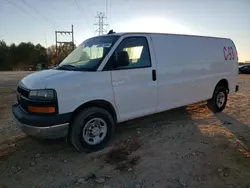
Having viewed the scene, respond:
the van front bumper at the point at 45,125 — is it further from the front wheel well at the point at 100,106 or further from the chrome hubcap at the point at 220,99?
the chrome hubcap at the point at 220,99

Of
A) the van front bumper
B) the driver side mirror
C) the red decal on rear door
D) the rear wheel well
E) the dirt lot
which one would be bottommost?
the dirt lot

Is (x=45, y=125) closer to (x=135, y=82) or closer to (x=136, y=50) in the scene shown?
(x=135, y=82)

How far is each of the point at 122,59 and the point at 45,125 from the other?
5.91 ft

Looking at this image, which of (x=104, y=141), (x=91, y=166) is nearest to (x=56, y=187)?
(x=91, y=166)

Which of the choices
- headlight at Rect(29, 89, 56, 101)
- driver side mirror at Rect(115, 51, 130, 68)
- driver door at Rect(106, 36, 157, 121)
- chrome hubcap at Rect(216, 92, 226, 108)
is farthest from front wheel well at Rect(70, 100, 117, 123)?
chrome hubcap at Rect(216, 92, 226, 108)

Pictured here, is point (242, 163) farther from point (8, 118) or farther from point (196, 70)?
point (8, 118)

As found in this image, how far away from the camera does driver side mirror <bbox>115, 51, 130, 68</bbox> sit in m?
4.77

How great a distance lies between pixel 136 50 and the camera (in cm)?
528

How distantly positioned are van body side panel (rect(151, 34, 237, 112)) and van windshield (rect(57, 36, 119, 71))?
111 centimetres

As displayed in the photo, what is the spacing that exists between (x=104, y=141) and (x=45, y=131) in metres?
1.19

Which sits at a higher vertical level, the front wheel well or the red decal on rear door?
the red decal on rear door


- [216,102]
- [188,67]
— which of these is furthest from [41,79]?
[216,102]

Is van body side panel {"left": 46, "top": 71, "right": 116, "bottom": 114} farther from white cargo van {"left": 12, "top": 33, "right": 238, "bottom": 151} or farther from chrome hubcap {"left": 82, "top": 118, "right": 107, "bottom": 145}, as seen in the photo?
chrome hubcap {"left": 82, "top": 118, "right": 107, "bottom": 145}

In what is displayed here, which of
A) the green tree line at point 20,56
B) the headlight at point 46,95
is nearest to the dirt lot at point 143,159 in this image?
the headlight at point 46,95
